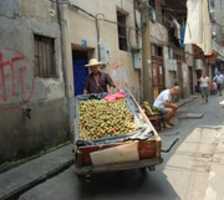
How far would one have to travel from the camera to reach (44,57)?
1000cm

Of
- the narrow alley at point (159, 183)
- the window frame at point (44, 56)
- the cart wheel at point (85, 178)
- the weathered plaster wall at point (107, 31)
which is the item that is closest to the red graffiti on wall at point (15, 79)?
the window frame at point (44, 56)

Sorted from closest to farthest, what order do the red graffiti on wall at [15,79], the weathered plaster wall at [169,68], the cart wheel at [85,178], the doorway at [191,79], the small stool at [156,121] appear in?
the cart wheel at [85,178] → the red graffiti on wall at [15,79] → the small stool at [156,121] → the weathered plaster wall at [169,68] → the doorway at [191,79]

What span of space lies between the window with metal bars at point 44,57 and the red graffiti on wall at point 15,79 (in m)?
0.58

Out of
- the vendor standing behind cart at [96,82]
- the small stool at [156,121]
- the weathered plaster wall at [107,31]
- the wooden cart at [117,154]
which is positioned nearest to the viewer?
the wooden cart at [117,154]

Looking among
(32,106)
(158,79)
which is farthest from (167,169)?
(158,79)

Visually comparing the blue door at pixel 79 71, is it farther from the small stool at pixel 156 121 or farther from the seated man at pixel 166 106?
the seated man at pixel 166 106

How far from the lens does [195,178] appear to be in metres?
7.17

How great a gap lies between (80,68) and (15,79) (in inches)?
168

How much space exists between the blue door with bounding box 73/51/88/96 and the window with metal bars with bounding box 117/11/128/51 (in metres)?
3.37

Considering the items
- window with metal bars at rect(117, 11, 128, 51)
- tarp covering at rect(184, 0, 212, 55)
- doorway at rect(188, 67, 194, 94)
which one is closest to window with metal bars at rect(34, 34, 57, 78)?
window with metal bars at rect(117, 11, 128, 51)

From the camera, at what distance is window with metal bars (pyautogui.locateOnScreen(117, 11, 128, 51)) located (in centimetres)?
1594

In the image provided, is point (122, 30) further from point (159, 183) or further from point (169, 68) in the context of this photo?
point (159, 183)

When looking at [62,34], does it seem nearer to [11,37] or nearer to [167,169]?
[11,37]

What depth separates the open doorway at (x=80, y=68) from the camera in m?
12.3
